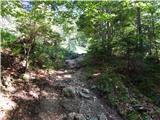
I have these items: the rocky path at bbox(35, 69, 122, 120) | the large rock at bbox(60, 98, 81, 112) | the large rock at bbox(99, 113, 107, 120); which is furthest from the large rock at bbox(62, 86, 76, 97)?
the large rock at bbox(99, 113, 107, 120)

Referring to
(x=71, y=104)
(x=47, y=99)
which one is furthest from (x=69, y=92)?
(x=47, y=99)

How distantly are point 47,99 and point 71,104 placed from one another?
1133 mm

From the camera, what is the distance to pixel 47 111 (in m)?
11.3

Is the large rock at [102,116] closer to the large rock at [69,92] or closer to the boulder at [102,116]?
the boulder at [102,116]

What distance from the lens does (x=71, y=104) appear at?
1217 cm

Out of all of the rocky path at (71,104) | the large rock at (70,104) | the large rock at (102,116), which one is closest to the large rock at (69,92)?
the rocky path at (71,104)

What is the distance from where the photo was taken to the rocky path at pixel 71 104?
1120 centimetres

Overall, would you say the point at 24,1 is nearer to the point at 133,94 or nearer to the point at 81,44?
the point at 133,94

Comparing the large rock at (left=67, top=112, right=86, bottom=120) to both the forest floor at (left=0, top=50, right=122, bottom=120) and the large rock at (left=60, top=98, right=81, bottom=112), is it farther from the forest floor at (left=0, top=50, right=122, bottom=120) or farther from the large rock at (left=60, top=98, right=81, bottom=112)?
the large rock at (left=60, top=98, right=81, bottom=112)

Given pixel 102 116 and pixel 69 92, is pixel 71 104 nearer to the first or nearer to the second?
pixel 69 92

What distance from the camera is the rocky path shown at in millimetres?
11203

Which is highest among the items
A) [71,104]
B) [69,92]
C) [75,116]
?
[69,92]

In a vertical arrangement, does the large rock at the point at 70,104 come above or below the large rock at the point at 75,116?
above

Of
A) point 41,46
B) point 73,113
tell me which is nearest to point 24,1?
point 41,46
